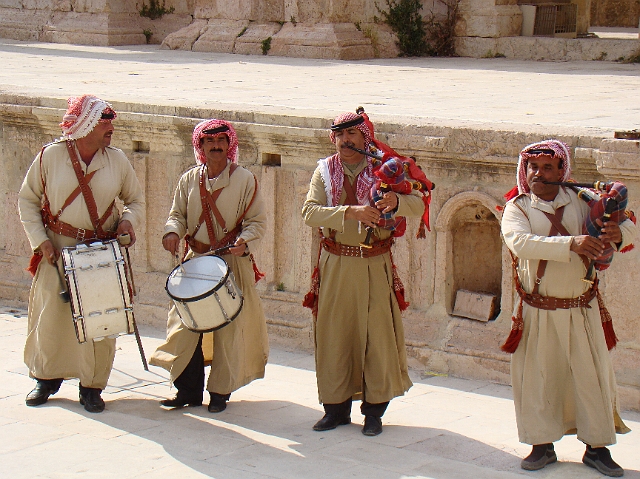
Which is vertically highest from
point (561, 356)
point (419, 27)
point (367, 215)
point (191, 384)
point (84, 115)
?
point (419, 27)

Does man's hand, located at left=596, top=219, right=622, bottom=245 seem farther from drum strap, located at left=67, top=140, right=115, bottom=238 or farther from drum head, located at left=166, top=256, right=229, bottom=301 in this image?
drum strap, located at left=67, top=140, right=115, bottom=238

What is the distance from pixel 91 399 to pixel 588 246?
278 cm

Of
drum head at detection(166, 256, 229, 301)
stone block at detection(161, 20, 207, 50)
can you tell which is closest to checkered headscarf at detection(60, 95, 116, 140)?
drum head at detection(166, 256, 229, 301)

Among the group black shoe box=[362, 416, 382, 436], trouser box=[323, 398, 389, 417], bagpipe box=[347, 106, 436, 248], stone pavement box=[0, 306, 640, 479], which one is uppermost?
bagpipe box=[347, 106, 436, 248]

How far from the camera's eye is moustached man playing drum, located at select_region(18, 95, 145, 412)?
575cm

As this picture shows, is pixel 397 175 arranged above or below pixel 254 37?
below

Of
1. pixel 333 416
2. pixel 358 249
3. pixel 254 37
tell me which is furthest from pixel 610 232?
pixel 254 37

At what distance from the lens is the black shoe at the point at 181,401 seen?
581 centimetres

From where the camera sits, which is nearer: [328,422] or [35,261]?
[328,422]

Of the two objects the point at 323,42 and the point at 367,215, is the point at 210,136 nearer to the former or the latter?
the point at 367,215

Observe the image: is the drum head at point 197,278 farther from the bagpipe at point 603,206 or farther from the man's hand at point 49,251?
the bagpipe at point 603,206

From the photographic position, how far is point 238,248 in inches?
221

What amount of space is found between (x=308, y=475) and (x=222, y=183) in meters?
1.71

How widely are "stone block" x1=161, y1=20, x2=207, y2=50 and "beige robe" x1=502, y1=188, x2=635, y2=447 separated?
10812 mm
